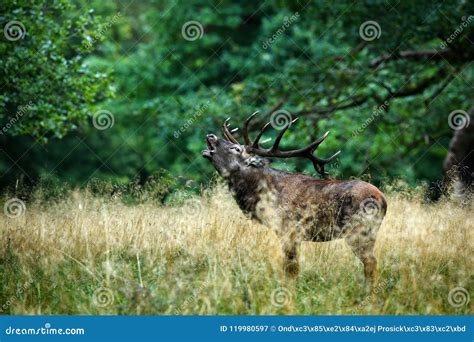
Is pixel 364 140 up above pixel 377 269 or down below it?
above

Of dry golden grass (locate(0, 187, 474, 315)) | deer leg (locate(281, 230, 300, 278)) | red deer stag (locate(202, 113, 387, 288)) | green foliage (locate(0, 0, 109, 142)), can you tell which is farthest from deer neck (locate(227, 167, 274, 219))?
green foliage (locate(0, 0, 109, 142))

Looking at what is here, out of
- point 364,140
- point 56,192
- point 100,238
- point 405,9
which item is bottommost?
point 100,238

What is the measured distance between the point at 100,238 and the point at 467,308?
396cm

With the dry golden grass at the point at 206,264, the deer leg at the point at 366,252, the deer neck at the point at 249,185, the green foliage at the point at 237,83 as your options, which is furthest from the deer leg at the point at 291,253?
the green foliage at the point at 237,83

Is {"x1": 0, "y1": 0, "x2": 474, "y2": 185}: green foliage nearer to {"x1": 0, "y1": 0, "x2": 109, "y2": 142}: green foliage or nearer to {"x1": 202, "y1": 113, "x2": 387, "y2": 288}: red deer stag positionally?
{"x1": 0, "y1": 0, "x2": 109, "y2": 142}: green foliage

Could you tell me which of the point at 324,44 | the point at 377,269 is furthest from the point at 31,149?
the point at 377,269

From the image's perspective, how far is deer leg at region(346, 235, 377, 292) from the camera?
6.80 metres

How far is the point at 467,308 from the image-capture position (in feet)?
21.4

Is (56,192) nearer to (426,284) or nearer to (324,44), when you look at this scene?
(426,284)

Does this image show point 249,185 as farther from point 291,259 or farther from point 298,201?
point 291,259

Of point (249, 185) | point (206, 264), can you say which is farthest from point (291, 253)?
point (249, 185)

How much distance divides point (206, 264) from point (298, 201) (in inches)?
53.2

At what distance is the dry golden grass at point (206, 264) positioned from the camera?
630 centimetres

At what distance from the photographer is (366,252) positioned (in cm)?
685
